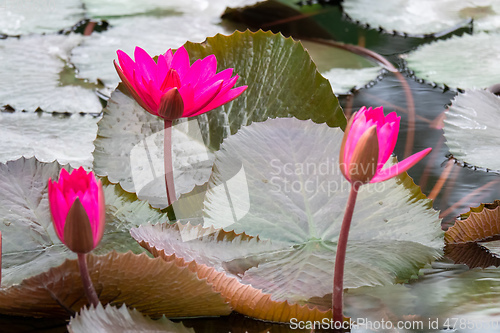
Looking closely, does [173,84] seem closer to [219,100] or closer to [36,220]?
[219,100]

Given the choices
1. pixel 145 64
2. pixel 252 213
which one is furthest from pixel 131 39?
pixel 252 213

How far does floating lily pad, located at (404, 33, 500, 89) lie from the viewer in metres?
1.27

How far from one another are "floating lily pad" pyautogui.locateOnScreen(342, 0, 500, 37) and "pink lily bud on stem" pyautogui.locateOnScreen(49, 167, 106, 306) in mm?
1416

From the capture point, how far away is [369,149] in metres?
0.42

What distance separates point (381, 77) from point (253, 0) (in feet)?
1.95

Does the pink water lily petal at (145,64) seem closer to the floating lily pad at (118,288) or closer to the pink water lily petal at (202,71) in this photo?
the pink water lily petal at (202,71)

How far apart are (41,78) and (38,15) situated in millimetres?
450

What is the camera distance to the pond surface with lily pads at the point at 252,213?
515mm

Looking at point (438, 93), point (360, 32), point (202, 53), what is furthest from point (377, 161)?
point (360, 32)

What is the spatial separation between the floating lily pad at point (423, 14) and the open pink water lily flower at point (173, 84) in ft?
3.79

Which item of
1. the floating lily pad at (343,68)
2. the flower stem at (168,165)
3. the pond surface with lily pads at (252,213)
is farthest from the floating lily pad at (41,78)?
the floating lily pad at (343,68)

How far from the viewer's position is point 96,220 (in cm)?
43

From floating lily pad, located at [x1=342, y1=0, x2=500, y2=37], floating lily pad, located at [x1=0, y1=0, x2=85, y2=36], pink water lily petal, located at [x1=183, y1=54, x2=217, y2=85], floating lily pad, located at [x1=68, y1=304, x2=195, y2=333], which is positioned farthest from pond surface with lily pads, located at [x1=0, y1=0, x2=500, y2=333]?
floating lily pad, located at [x1=342, y1=0, x2=500, y2=37]

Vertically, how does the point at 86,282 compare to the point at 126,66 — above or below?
below
